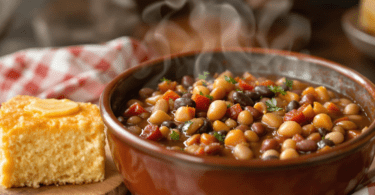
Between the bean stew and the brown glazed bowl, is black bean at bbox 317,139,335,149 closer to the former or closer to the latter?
the bean stew

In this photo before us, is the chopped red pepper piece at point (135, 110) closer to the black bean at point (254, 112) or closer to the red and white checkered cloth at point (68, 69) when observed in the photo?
the black bean at point (254, 112)

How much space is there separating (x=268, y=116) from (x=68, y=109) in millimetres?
1225

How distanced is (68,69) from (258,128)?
2.63 metres

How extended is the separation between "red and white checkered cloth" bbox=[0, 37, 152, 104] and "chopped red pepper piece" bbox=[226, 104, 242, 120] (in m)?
1.84

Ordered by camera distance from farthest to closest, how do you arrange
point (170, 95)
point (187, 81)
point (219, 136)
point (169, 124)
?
point (187, 81)
point (170, 95)
point (169, 124)
point (219, 136)

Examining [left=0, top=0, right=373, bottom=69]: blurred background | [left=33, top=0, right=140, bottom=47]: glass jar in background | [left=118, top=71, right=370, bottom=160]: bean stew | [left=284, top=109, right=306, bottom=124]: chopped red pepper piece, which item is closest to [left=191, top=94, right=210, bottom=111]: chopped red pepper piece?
[left=118, top=71, right=370, bottom=160]: bean stew

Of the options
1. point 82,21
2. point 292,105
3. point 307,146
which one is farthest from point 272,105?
point 82,21

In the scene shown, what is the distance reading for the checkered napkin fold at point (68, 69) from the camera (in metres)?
3.81

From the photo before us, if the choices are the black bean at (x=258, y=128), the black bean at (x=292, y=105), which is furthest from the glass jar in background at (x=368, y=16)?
the black bean at (x=258, y=128)

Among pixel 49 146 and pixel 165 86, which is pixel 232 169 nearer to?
pixel 49 146

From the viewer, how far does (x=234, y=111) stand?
239 cm

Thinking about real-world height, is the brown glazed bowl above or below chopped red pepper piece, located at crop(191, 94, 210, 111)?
above

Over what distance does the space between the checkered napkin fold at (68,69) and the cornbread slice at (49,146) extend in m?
1.46

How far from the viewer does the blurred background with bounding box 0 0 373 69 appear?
194 inches
